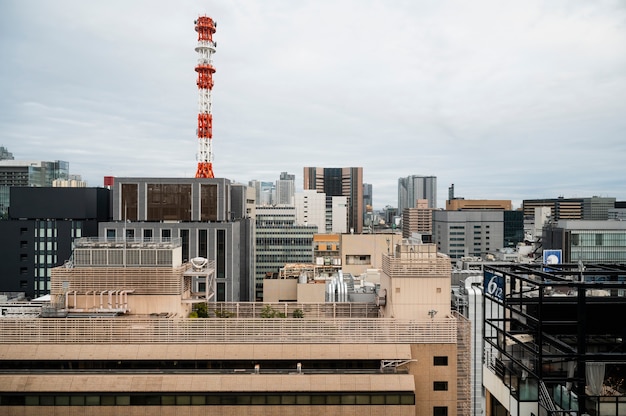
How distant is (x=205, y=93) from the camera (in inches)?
3686

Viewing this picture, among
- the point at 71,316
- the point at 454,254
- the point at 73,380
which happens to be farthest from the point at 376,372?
the point at 454,254

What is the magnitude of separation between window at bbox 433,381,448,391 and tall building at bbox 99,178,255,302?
46.8m

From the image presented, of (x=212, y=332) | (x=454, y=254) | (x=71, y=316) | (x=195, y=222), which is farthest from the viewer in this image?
(x=454, y=254)

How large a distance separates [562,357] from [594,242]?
12225 centimetres

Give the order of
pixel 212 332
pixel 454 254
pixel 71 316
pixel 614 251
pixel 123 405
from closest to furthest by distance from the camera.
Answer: pixel 123 405
pixel 212 332
pixel 71 316
pixel 614 251
pixel 454 254

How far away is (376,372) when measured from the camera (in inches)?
1270

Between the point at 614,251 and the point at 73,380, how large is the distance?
126321 mm

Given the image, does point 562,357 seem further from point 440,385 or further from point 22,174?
point 22,174

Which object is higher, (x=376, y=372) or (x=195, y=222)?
(x=195, y=222)

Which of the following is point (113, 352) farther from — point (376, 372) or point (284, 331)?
point (376, 372)

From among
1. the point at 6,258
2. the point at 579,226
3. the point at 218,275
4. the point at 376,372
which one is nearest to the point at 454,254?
the point at 579,226

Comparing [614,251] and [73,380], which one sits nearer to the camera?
[73,380]

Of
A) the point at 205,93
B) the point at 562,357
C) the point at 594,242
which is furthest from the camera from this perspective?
the point at 594,242

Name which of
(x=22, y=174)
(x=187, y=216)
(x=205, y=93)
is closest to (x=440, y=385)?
(x=187, y=216)
